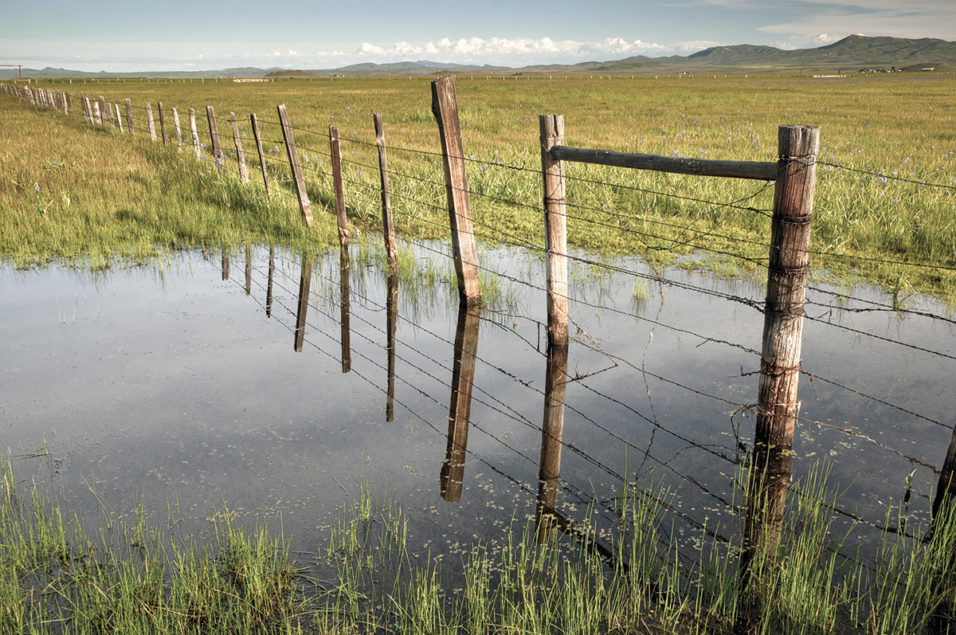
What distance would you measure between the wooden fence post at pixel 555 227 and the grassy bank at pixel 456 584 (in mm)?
2723

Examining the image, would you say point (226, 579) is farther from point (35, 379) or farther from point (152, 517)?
point (35, 379)

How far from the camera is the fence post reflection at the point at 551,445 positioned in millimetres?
3598

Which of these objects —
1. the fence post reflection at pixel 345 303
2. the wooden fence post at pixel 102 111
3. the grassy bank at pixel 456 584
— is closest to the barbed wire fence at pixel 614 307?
the fence post reflection at pixel 345 303

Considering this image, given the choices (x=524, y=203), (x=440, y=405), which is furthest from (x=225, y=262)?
(x=440, y=405)

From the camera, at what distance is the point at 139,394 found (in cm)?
523

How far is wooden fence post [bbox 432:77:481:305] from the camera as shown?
22.1ft

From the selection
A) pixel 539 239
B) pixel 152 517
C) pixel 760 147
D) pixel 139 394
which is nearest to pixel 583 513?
pixel 152 517

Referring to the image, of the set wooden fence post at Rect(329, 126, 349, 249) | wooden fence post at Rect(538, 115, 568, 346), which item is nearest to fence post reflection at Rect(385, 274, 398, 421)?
wooden fence post at Rect(538, 115, 568, 346)

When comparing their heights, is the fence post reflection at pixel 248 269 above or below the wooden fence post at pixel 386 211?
below

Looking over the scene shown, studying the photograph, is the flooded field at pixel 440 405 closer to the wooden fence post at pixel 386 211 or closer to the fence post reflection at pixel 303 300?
the fence post reflection at pixel 303 300

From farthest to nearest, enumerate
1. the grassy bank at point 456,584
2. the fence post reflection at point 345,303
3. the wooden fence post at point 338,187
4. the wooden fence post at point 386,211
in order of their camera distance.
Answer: the wooden fence post at point 338,187
the wooden fence post at point 386,211
the fence post reflection at point 345,303
the grassy bank at point 456,584

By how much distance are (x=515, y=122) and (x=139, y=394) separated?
23437 millimetres

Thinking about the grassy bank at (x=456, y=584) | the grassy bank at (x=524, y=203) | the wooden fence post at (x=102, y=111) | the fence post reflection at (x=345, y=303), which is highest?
the wooden fence post at (x=102, y=111)

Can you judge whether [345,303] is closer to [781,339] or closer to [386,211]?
[386,211]
